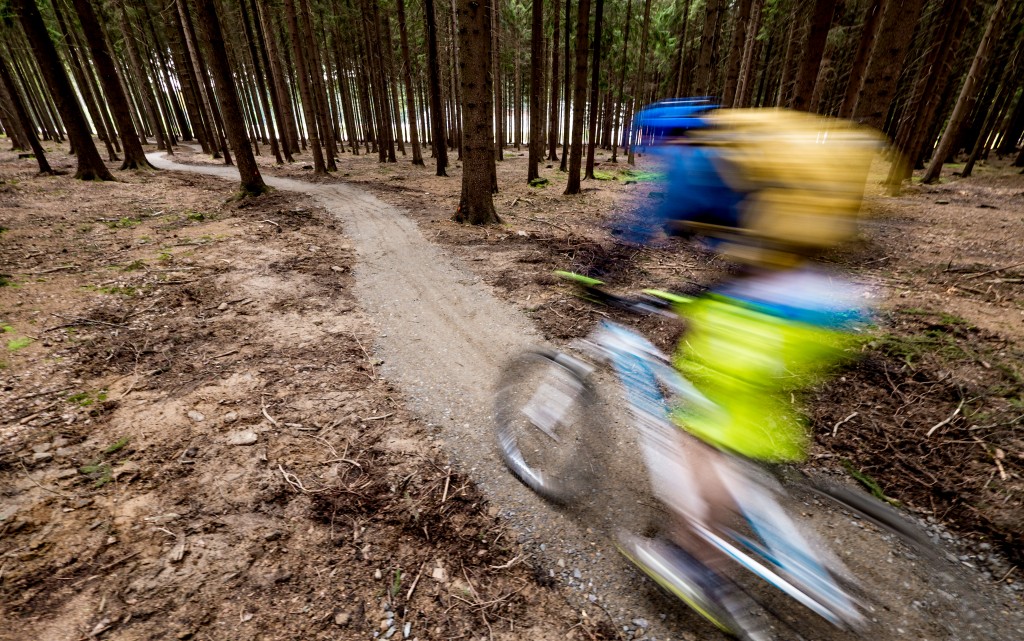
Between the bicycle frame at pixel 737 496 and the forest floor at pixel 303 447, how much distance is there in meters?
0.81

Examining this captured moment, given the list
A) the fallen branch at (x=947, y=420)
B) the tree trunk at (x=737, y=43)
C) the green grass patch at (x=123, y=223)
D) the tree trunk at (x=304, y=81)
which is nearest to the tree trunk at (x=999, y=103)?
the tree trunk at (x=737, y=43)

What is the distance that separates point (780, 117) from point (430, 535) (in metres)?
3.69

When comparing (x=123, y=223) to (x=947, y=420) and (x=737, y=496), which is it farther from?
(x=947, y=420)

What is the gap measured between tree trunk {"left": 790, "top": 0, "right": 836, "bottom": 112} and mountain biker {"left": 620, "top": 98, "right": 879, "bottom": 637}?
34.8 ft

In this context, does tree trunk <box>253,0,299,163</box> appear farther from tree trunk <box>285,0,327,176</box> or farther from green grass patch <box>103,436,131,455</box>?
green grass patch <box>103,436,131,455</box>

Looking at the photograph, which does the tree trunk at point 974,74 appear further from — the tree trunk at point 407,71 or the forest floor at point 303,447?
the tree trunk at point 407,71

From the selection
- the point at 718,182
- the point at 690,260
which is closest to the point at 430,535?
the point at 718,182

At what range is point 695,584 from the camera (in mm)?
2445

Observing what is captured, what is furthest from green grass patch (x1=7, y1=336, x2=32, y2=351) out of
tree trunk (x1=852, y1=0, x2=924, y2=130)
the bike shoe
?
tree trunk (x1=852, y1=0, x2=924, y2=130)

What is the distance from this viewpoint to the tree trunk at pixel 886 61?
959 cm

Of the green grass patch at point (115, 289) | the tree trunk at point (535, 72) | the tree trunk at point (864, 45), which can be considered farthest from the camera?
the tree trunk at point (535, 72)

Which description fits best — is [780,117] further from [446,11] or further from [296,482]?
[446,11]

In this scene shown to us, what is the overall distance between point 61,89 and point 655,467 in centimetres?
2265

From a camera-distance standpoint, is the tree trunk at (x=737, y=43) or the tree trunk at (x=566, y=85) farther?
the tree trunk at (x=566, y=85)
